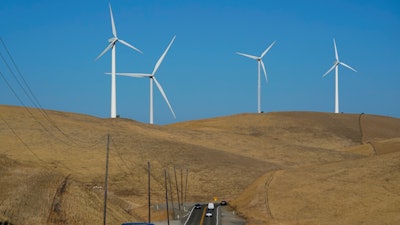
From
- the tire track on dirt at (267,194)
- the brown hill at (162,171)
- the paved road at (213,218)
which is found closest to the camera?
the brown hill at (162,171)

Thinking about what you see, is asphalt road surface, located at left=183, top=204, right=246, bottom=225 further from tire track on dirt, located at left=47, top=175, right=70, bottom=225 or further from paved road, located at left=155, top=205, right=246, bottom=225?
tire track on dirt, located at left=47, top=175, right=70, bottom=225

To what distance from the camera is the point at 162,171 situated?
137875 millimetres

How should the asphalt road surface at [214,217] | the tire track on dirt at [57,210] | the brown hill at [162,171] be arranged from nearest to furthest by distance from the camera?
the tire track on dirt at [57,210] → the brown hill at [162,171] → the asphalt road surface at [214,217]

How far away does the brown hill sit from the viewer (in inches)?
2699

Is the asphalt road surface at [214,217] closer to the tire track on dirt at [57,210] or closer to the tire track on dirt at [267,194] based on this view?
the tire track on dirt at [267,194]

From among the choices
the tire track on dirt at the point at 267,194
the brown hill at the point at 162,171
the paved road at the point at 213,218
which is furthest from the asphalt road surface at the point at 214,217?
the tire track on dirt at the point at 267,194

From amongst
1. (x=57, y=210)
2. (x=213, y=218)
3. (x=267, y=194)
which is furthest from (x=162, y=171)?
(x=57, y=210)

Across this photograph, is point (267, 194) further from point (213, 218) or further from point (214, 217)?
point (213, 218)

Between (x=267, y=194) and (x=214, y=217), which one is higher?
(x=267, y=194)

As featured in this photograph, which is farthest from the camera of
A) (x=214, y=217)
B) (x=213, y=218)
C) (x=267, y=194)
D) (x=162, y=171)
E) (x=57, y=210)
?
(x=162, y=171)

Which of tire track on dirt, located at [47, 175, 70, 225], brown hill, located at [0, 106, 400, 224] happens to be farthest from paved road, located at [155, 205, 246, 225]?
tire track on dirt, located at [47, 175, 70, 225]

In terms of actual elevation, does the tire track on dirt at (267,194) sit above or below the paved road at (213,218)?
above

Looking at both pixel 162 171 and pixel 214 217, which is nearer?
pixel 214 217

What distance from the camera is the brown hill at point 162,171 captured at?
68.6 metres
